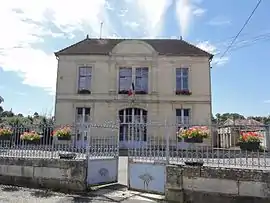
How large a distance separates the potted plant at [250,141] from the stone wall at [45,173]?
13.8 ft

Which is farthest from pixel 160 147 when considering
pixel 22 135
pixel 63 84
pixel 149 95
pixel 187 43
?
pixel 187 43

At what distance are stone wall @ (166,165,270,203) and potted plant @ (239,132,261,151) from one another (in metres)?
0.61

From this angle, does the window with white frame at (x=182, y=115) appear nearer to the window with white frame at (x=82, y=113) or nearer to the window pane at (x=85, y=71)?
the window with white frame at (x=82, y=113)

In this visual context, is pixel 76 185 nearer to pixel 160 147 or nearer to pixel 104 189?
pixel 104 189

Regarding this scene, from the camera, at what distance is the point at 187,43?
24.4 metres

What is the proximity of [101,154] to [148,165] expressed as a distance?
1660 millimetres

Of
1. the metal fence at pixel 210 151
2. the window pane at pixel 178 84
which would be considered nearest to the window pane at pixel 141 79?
the window pane at pixel 178 84

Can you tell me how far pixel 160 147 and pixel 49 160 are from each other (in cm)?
326

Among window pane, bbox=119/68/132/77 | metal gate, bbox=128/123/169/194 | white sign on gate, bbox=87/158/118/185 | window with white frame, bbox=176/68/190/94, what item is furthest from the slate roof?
metal gate, bbox=128/123/169/194

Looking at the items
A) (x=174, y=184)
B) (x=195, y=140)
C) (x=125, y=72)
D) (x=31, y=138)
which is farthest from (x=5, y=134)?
(x=125, y=72)

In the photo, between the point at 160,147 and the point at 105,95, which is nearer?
the point at 160,147

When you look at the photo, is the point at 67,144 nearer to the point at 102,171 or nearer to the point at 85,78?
the point at 102,171

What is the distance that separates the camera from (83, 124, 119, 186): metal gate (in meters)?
8.34

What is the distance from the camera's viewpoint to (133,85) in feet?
73.1
